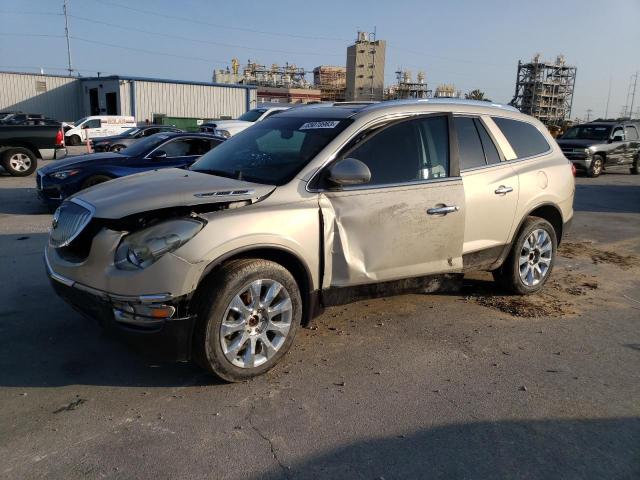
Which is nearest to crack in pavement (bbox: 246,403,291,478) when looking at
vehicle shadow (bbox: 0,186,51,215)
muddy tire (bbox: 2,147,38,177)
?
vehicle shadow (bbox: 0,186,51,215)

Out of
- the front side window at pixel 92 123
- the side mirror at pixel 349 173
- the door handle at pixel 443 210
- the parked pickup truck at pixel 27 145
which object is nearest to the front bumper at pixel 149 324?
the side mirror at pixel 349 173

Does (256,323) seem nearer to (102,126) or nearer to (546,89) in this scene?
(102,126)

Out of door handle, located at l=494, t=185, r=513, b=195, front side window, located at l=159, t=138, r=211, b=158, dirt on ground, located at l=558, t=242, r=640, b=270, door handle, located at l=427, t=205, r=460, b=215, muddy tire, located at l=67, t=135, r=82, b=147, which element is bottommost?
dirt on ground, located at l=558, t=242, r=640, b=270

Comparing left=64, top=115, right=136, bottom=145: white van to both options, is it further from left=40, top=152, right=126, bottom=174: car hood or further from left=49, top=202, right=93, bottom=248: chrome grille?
left=49, top=202, right=93, bottom=248: chrome grille

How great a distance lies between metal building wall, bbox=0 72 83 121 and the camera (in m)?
40.0

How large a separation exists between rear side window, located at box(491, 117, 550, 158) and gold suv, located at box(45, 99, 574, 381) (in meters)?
0.03

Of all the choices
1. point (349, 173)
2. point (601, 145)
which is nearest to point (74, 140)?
point (601, 145)

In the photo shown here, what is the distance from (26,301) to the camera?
4.97 m

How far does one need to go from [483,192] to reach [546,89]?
104 m

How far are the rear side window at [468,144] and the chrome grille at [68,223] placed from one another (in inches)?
121

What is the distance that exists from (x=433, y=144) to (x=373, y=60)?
248ft

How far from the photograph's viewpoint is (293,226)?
371cm

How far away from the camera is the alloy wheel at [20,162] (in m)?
14.1

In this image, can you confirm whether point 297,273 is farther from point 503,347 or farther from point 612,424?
point 612,424
